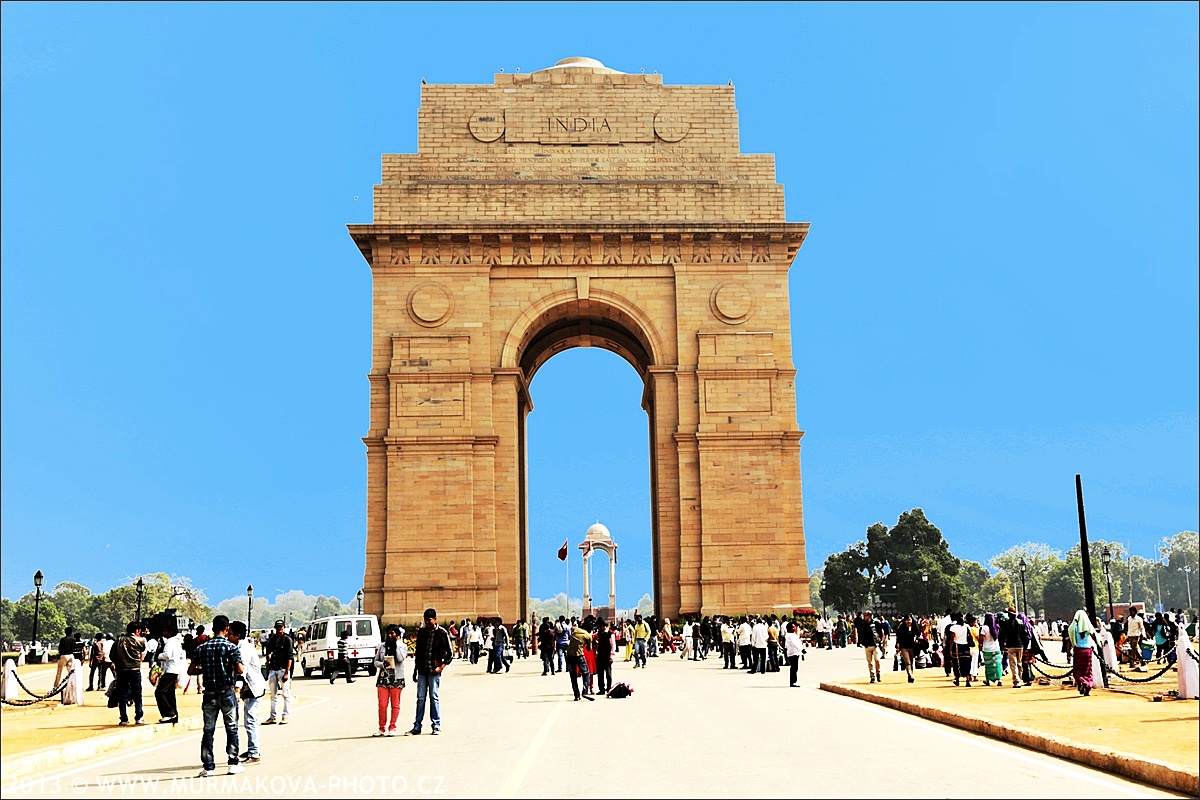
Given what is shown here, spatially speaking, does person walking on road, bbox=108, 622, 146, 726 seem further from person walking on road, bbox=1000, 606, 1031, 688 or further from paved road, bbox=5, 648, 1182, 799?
person walking on road, bbox=1000, 606, 1031, 688

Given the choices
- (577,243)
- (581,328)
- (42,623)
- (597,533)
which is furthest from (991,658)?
(42,623)

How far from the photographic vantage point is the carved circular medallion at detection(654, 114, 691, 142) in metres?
50.5

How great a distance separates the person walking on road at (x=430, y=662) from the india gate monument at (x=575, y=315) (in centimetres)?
2892

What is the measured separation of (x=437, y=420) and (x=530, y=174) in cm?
1115

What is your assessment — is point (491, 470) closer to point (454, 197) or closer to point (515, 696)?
point (454, 197)

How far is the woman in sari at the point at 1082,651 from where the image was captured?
19.5 meters

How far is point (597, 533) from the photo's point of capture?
96.8 metres

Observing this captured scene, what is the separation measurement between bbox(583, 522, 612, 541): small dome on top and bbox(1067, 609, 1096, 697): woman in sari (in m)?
76.3

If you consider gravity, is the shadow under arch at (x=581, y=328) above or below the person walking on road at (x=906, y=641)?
above

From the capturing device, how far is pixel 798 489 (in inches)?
1858

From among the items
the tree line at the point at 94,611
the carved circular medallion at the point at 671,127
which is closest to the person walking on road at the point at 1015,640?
the carved circular medallion at the point at 671,127

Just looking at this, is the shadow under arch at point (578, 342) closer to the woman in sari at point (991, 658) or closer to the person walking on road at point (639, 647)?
the person walking on road at point (639, 647)

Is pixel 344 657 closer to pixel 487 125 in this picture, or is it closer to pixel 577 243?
pixel 577 243

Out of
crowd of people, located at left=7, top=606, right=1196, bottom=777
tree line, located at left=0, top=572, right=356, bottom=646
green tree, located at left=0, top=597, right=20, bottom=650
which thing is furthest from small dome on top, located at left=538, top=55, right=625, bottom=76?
green tree, located at left=0, top=597, right=20, bottom=650
